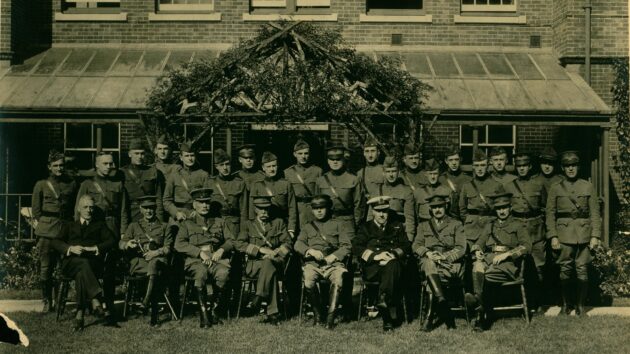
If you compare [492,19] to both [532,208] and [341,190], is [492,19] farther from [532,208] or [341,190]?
[341,190]

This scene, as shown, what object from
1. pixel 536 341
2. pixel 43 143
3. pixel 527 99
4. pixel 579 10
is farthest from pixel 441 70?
pixel 43 143

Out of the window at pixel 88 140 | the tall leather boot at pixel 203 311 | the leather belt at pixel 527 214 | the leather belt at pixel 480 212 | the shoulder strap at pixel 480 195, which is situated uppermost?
the window at pixel 88 140

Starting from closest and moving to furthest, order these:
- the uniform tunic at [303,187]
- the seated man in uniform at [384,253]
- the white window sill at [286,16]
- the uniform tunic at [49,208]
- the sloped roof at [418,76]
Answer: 1. the seated man in uniform at [384,253]
2. the uniform tunic at [49,208]
3. the uniform tunic at [303,187]
4. the sloped roof at [418,76]
5. the white window sill at [286,16]

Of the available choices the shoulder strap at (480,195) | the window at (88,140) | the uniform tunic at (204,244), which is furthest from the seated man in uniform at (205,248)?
the window at (88,140)

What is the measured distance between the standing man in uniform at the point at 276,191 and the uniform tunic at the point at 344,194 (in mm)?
379

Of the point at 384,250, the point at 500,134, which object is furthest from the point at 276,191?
the point at 500,134

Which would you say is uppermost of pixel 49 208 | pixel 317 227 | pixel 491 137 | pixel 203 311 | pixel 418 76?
pixel 418 76

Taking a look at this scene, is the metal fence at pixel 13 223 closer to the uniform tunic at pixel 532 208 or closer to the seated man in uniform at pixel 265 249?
the seated man in uniform at pixel 265 249

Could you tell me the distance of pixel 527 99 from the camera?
10797mm

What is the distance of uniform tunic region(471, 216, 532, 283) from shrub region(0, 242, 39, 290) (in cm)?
605

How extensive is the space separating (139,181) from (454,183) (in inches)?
151

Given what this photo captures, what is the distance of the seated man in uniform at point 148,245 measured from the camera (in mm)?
7336

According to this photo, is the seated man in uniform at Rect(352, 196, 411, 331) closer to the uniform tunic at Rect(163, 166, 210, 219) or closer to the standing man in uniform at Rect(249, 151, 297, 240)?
the standing man in uniform at Rect(249, 151, 297, 240)

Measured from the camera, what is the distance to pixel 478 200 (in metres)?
8.11
